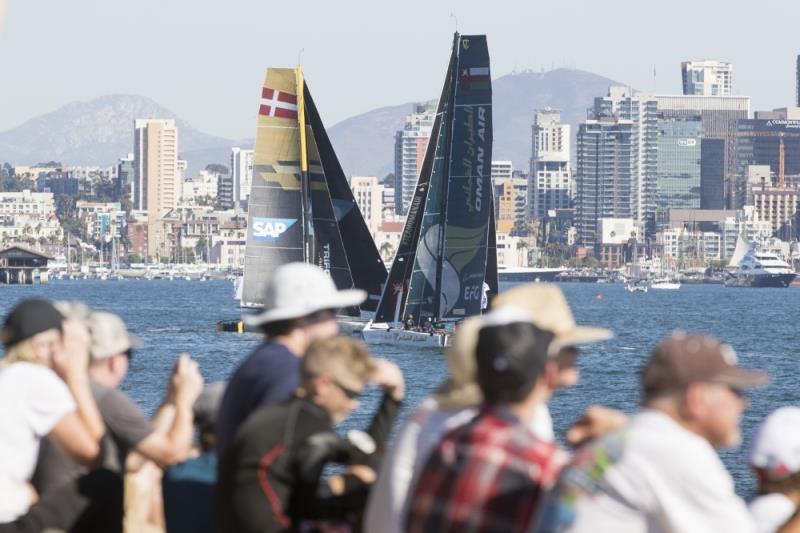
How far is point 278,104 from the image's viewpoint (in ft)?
167

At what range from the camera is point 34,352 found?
5957mm

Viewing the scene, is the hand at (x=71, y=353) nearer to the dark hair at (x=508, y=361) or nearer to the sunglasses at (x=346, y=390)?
the sunglasses at (x=346, y=390)

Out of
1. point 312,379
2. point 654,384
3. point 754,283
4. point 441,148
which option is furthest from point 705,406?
point 754,283

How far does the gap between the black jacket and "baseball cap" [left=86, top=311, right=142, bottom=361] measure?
1124 millimetres

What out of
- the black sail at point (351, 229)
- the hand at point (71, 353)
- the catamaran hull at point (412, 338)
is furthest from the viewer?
the black sail at point (351, 229)

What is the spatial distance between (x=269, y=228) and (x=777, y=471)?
4601cm

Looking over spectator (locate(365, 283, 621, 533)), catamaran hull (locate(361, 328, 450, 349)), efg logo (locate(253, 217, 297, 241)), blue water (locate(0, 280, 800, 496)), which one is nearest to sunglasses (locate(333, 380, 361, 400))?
spectator (locate(365, 283, 621, 533))

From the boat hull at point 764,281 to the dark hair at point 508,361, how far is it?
601 ft

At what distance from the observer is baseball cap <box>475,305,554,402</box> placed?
4.46 meters

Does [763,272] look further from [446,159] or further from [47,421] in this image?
[47,421]

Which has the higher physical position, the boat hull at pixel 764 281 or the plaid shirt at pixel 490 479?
the plaid shirt at pixel 490 479

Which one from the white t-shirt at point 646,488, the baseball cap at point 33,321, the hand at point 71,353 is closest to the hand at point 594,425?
the white t-shirt at point 646,488

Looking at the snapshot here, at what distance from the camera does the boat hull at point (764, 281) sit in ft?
608

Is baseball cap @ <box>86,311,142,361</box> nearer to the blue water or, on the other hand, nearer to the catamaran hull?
the blue water
